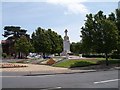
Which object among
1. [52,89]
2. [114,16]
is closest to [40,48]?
[114,16]

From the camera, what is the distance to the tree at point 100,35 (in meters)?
38.6

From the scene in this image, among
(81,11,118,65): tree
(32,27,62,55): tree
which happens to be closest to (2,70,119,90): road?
(81,11,118,65): tree

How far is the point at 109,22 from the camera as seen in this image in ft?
127

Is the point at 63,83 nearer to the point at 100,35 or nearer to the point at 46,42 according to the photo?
the point at 100,35

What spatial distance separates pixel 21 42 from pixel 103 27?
41400 mm

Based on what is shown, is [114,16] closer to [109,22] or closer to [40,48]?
[109,22]

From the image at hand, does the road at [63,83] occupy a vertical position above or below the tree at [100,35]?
below

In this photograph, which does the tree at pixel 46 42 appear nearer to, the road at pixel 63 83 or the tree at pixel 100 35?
the tree at pixel 100 35

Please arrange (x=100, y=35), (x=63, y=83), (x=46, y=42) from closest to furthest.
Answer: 1. (x=63, y=83)
2. (x=100, y=35)
3. (x=46, y=42)

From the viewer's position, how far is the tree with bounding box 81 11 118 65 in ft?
127

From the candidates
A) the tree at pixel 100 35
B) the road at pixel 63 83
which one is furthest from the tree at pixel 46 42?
the road at pixel 63 83

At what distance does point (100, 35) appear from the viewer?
38781mm

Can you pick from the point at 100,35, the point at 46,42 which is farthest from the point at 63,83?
the point at 46,42

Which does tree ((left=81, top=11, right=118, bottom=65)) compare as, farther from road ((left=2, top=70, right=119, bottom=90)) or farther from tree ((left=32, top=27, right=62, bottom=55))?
tree ((left=32, top=27, right=62, bottom=55))
